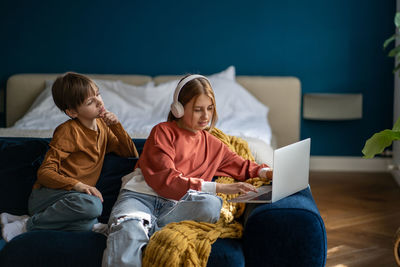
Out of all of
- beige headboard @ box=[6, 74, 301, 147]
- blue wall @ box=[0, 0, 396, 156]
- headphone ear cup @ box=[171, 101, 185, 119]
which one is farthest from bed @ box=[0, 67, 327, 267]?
blue wall @ box=[0, 0, 396, 156]

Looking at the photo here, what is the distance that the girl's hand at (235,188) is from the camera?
5.76 feet

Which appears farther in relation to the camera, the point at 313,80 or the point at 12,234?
the point at 313,80

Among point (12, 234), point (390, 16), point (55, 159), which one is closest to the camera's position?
point (12, 234)

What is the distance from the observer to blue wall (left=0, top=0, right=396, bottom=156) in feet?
13.7

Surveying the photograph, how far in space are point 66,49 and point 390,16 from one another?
2655 millimetres

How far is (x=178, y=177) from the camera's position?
180 cm

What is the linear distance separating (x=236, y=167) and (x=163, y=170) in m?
0.34

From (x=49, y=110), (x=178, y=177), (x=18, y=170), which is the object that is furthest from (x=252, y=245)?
(x=49, y=110)

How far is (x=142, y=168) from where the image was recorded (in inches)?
75.1

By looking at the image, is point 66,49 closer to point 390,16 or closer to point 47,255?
point 390,16

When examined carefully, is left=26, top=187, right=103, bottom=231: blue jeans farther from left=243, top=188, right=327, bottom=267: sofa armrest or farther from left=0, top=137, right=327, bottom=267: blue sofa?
left=243, top=188, right=327, bottom=267: sofa armrest

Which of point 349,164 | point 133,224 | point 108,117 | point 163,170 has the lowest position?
point 349,164

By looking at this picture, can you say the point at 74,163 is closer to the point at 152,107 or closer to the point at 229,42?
the point at 152,107

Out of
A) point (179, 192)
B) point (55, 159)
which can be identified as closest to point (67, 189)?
point (55, 159)
